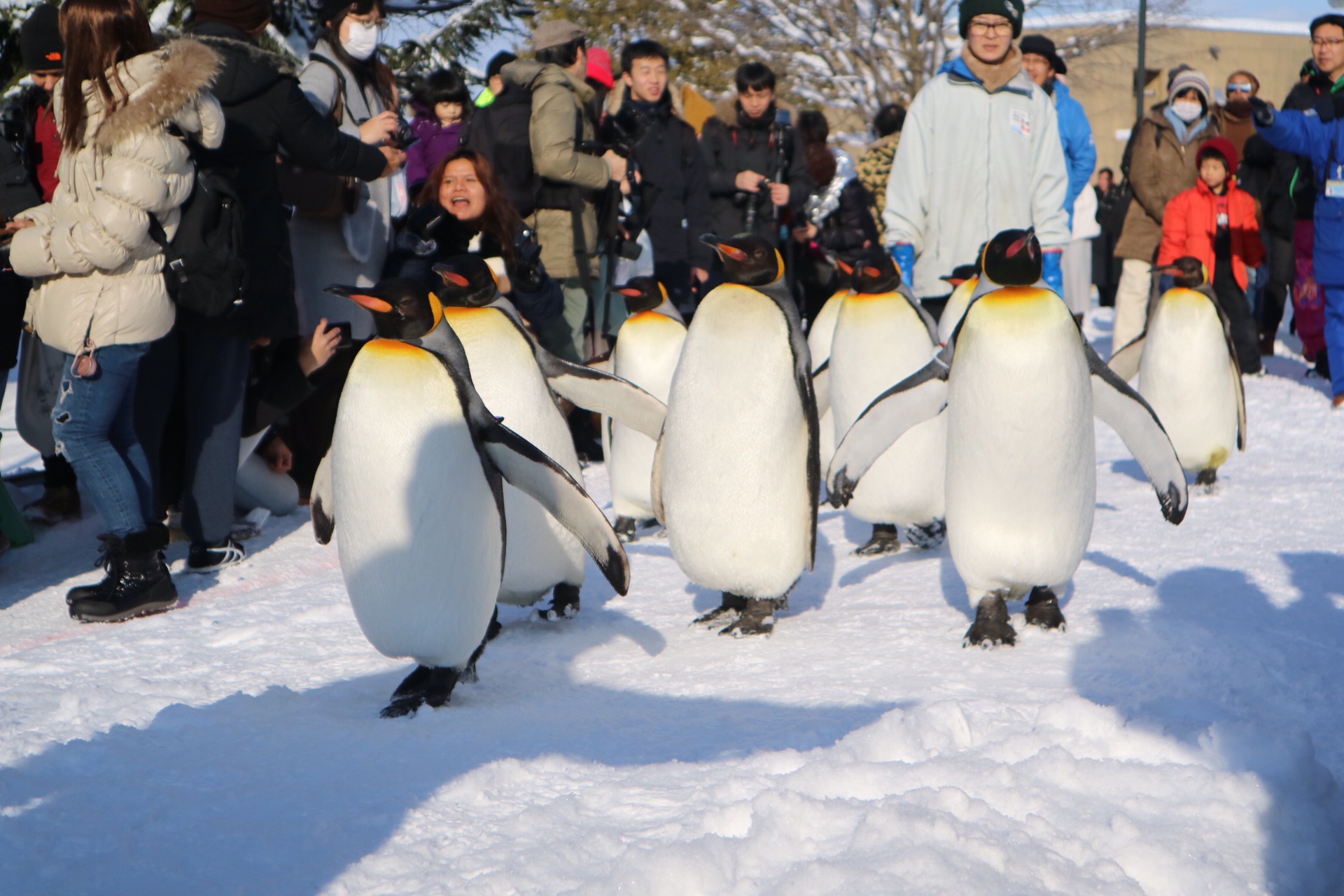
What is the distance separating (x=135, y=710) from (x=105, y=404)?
1234mm

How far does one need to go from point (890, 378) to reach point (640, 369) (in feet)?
3.23

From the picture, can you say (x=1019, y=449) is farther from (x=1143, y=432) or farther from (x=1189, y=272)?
(x=1189, y=272)

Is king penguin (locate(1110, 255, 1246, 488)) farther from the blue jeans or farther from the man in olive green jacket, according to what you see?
the blue jeans

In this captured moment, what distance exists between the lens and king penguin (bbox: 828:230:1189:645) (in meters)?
3.01

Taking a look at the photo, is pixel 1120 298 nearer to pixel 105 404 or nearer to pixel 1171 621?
pixel 1171 621

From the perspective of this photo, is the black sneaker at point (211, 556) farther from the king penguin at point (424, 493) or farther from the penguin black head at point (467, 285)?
the king penguin at point (424, 493)

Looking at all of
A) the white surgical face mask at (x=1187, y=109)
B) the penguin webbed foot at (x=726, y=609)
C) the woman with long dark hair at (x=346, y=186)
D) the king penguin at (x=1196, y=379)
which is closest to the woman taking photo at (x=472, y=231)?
the woman with long dark hair at (x=346, y=186)

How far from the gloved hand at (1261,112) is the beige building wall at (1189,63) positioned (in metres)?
21.2

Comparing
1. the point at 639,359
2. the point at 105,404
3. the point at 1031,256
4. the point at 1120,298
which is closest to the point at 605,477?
the point at 639,359

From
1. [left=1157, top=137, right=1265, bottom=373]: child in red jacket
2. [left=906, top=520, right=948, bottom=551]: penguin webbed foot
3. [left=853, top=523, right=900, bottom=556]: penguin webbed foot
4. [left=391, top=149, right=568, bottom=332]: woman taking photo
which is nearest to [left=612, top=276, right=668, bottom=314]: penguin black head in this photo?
[left=391, top=149, right=568, bottom=332]: woman taking photo

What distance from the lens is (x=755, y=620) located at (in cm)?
329

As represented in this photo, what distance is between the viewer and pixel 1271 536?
13.6ft

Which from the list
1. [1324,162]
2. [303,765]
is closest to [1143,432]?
[303,765]

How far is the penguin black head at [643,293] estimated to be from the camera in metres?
4.68
